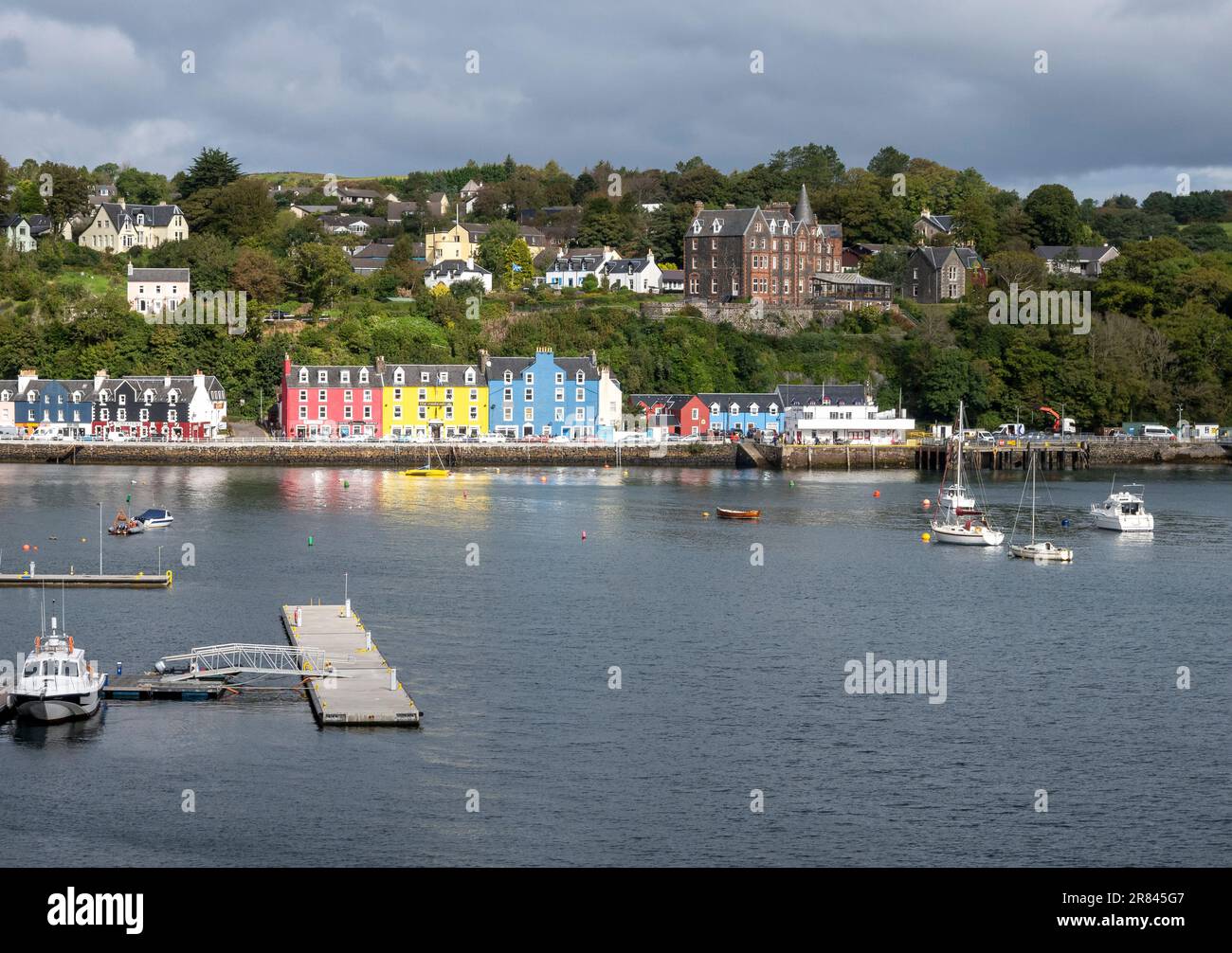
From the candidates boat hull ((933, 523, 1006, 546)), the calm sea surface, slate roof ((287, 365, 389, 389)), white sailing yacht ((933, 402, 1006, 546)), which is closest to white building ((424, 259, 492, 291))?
slate roof ((287, 365, 389, 389))

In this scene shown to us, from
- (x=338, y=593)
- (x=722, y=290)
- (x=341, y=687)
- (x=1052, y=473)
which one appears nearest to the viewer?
(x=341, y=687)

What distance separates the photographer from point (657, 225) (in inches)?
4793

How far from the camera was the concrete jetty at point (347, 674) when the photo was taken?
3070 centimetres

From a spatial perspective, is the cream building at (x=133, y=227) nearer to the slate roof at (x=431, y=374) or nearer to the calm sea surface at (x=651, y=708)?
the slate roof at (x=431, y=374)

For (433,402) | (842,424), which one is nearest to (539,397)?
(433,402)

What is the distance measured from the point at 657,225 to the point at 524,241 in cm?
1007

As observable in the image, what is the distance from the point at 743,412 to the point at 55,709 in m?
69.2

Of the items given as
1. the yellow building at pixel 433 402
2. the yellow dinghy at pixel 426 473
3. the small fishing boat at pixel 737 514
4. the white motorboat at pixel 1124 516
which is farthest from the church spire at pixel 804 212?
the small fishing boat at pixel 737 514

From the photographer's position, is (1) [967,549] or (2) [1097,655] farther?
(1) [967,549]

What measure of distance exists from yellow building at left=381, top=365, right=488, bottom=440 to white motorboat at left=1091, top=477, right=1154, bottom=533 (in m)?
40.0

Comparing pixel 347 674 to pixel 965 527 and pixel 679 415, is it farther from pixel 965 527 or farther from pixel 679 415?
pixel 679 415

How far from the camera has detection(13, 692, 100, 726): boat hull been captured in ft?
101
